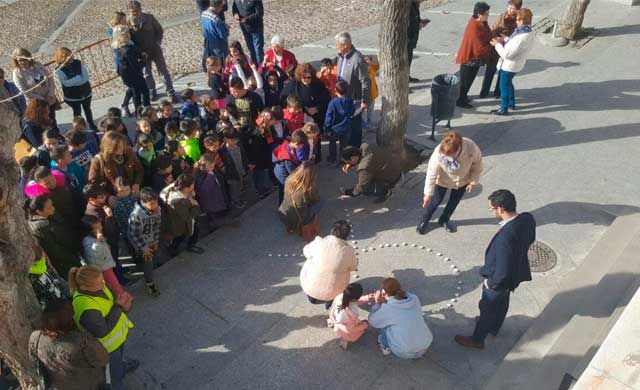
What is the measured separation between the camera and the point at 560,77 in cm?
1075

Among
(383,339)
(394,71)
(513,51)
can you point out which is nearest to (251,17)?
(394,71)

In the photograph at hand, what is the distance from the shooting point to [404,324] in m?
5.19

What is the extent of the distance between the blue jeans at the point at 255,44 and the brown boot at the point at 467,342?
764cm

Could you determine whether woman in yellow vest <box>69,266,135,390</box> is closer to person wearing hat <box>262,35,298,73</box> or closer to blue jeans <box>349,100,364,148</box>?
blue jeans <box>349,100,364,148</box>

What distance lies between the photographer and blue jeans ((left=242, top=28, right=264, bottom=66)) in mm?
11203

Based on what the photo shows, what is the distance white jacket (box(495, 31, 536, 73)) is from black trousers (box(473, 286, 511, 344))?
Answer: 493cm

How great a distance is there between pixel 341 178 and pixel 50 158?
383 centimetres

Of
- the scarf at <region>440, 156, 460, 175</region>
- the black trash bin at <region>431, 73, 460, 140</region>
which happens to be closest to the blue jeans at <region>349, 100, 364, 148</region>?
the black trash bin at <region>431, 73, 460, 140</region>

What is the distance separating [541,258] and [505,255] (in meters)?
2.05

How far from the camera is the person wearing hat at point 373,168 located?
7.25 m

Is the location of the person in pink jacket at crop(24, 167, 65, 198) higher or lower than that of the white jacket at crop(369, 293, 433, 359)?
higher

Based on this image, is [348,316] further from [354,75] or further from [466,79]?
[466,79]

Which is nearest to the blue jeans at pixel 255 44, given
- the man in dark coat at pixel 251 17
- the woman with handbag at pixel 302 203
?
the man in dark coat at pixel 251 17

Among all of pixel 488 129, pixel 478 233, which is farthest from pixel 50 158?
pixel 488 129
